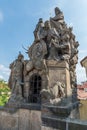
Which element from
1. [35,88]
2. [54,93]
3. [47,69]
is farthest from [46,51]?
[54,93]

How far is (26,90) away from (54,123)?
1.96m

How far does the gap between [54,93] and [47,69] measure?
102 centimetres

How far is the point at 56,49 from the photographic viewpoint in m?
6.73

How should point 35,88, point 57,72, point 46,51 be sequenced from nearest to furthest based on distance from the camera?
point 57,72, point 46,51, point 35,88

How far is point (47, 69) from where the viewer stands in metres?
6.40

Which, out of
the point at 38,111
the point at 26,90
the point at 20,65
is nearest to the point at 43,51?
the point at 20,65

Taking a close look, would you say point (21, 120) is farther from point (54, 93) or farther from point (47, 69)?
point (47, 69)

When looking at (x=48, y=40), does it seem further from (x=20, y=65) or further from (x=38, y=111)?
(x=38, y=111)

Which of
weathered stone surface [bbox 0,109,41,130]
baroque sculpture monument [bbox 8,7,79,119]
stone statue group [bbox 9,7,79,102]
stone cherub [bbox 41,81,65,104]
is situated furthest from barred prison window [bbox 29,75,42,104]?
stone cherub [bbox 41,81,65,104]

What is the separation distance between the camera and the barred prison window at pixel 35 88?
682cm

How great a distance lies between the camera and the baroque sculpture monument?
6.01 meters

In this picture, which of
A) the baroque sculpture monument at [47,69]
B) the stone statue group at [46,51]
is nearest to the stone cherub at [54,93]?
the baroque sculpture monument at [47,69]

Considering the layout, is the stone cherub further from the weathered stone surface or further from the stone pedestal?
the weathered stone surface

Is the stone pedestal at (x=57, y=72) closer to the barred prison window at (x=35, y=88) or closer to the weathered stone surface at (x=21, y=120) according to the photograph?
the barred prison window at (x=35, y=88)
